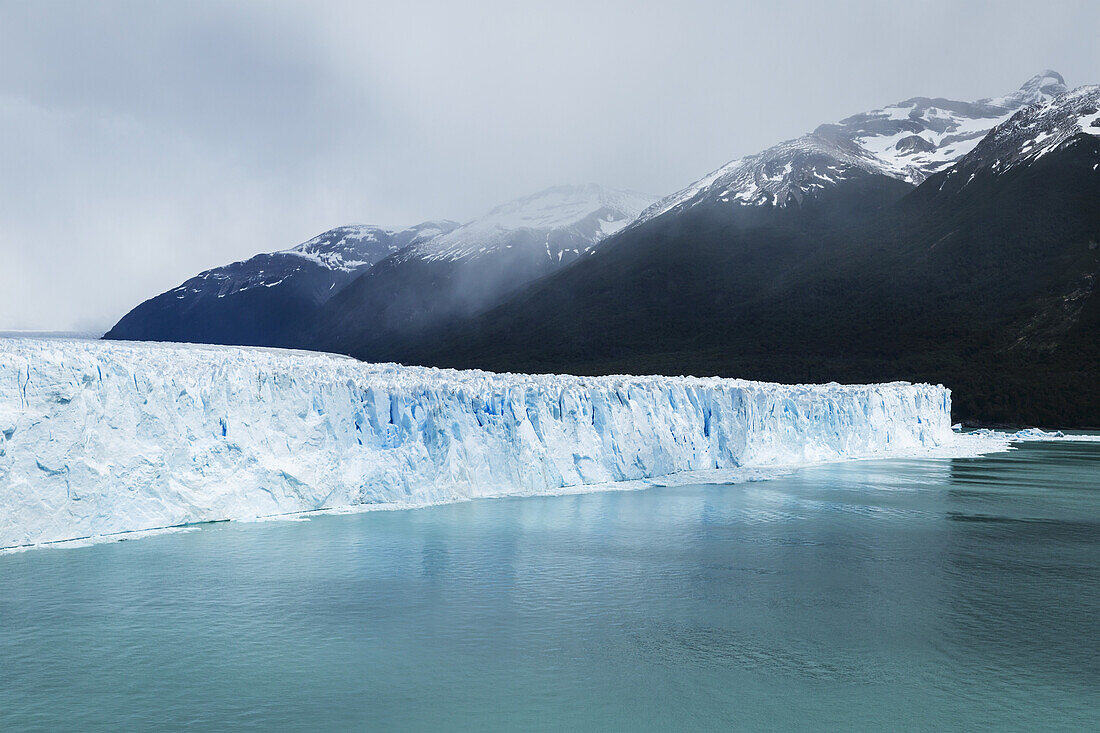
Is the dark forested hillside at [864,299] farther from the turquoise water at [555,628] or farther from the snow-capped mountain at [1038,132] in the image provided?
the turquoise water at [555,628]

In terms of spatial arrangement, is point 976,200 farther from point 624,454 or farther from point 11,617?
point 11,617

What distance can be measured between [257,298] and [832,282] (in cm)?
12153

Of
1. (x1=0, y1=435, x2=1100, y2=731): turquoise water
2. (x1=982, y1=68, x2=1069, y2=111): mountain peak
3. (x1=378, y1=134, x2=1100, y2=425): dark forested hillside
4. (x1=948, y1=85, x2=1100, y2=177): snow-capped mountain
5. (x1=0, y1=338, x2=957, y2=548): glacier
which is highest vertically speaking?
(x1=982, y1=68, x2=1069, y2=111): mountain peak

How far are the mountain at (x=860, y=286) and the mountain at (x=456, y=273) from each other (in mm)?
14926

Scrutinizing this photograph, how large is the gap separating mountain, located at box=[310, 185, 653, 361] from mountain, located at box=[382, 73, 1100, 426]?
1493 centimetres

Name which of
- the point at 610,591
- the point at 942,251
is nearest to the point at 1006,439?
the point at 942,251

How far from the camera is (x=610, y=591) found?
11461 mm

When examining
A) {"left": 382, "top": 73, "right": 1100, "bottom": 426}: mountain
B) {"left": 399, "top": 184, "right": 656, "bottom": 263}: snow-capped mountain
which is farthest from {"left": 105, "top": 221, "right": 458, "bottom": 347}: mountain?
{"left": 382, "top": 73, "right": 1100, "bottom": 426}: mountain

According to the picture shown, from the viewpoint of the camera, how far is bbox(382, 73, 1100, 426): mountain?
190 feet

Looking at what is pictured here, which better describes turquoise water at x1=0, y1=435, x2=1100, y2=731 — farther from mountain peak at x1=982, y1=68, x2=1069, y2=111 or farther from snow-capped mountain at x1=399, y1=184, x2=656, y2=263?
mountain peak at x1=982, y1=68, x2=1069, y2=111

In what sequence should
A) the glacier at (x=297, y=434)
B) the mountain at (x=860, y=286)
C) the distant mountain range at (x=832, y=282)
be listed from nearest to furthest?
the glacier at (x=297, y=434) → the mountain at (x=860, y=286) → the distant mountain range at (x=832, y=282)

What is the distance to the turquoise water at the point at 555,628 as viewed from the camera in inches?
299

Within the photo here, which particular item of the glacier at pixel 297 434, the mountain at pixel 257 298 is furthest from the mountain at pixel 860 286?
the mountain at pixel 257 298

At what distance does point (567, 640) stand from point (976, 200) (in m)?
83.6
